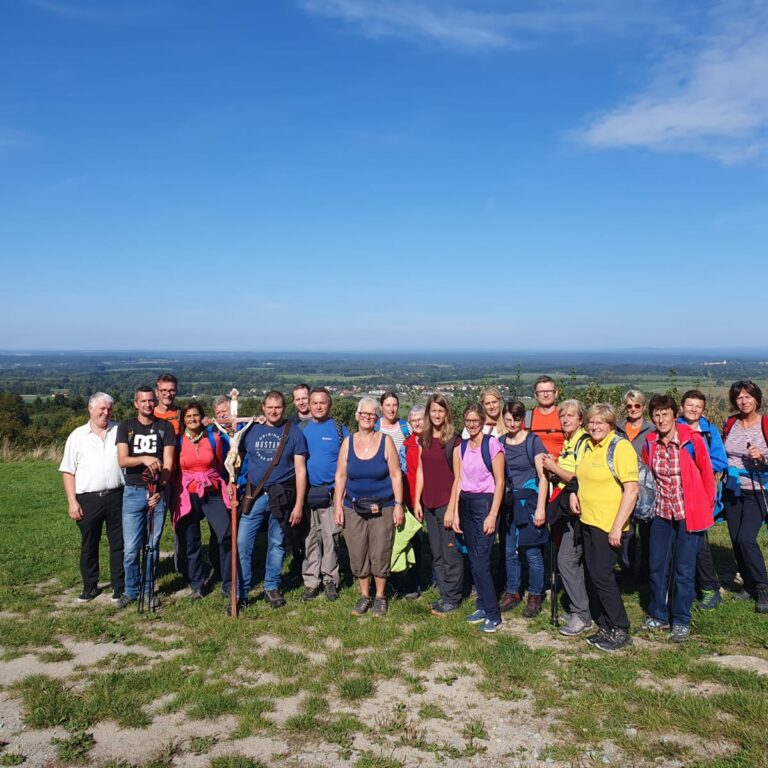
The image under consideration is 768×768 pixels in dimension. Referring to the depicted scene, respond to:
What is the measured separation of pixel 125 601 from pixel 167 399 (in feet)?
7.06

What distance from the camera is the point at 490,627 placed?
5.59 meters

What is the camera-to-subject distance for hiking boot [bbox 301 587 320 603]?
6.45 m

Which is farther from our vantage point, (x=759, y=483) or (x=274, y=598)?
(x=274, y=598)

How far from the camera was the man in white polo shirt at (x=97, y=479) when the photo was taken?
6367mm

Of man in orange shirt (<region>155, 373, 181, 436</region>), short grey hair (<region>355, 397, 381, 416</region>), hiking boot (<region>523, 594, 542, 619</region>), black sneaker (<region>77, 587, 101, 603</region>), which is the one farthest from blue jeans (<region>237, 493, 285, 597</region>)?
hiking boot (<region>523, 594, 542, 619</region>)

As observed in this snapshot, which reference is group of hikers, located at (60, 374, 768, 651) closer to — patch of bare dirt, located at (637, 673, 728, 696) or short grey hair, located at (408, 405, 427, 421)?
short grey hair, located at (408, 405, 427, 421)

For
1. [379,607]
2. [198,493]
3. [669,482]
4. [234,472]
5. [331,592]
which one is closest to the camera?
[669,482]

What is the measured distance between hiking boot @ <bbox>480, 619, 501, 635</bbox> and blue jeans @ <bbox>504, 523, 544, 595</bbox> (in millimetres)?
665

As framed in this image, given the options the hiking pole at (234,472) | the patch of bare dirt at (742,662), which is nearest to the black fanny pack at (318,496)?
the hiking pole at (234,472)

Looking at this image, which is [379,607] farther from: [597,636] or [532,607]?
[597,636]

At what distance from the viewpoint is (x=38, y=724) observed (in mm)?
4145

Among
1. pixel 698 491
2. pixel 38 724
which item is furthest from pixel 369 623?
pixel 698 491

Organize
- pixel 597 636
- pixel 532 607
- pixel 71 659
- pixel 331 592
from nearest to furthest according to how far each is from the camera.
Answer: pixel 71 659 → pixel 597 636 → pixel 532 607 → pixel 331 592

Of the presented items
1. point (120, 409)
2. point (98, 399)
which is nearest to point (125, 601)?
point (98, 399)
